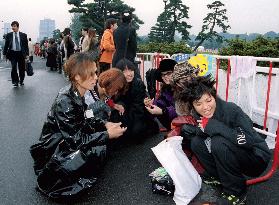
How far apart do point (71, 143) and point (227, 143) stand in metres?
1.32

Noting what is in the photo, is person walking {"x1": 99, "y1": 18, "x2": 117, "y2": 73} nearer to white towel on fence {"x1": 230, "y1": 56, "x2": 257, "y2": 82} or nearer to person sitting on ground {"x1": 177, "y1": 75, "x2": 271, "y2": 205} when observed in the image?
white towel on fence {"x1": 230, "y1": 56, "x2": 257, "y2": 82}

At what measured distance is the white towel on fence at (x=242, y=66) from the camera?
4652 millimetres

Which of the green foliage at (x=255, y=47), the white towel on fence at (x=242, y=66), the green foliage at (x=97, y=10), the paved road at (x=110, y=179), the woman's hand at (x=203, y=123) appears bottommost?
the paved road at (x=110, y=179)

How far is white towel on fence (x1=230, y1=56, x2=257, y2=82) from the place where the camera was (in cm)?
465

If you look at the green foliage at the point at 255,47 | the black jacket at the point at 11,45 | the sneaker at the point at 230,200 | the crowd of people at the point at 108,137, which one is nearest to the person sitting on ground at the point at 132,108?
the crowd of people at the point at 108,137

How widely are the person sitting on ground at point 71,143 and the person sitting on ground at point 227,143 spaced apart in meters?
0.81

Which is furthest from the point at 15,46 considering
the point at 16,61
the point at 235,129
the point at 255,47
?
the point at 235,129

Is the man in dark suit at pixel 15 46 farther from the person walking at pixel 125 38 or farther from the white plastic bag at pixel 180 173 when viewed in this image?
the white plastic bag at pixel 180 173

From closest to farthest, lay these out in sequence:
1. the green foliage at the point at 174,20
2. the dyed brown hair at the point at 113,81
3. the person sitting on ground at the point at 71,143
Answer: the person sitting on ground at the point at 71,143
the dyed brown hair at the point at 113,81
the green foliage at the point at 174,20

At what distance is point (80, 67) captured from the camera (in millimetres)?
3389

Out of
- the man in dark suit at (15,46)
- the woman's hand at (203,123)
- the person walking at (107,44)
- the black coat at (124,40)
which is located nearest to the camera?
the woman's hand at (203,123)

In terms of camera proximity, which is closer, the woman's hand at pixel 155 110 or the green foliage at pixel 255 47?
the woman's hand at pixel 155 110

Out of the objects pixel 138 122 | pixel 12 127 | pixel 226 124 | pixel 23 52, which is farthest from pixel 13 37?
pixel 226 124

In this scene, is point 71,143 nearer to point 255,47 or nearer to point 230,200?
point 230,200
